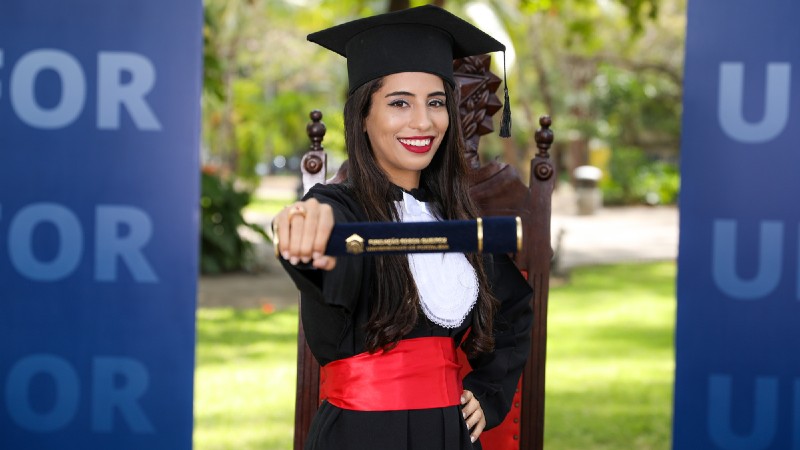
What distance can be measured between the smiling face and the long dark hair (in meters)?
0.02

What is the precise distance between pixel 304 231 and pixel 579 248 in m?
13.0

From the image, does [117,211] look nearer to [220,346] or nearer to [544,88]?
[220,346]

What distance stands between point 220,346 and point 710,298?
4776mm

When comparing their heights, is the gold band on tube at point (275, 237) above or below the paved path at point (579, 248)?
above

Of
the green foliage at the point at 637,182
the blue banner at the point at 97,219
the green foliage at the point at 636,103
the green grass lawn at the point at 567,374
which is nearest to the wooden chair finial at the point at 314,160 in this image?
the blue banner at the point at 97,219

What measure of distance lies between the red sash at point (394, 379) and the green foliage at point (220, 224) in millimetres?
8779

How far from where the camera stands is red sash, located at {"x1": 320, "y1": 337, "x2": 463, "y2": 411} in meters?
1.80

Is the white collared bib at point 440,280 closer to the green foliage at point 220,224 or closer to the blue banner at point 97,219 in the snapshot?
the blue banner at point 97,219

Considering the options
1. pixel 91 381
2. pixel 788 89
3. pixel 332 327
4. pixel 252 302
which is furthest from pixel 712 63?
pixel 252 302

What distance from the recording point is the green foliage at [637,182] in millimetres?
21938

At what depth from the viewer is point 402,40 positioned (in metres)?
1.82

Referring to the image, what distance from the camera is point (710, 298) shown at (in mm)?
2992

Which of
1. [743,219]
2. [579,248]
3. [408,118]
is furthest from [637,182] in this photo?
[408,118]

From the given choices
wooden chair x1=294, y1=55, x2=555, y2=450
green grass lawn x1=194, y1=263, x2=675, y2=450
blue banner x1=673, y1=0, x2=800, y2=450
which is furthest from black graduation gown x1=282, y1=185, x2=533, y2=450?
green grass lawn x1=194, y1=263, x2=675, y2=450
